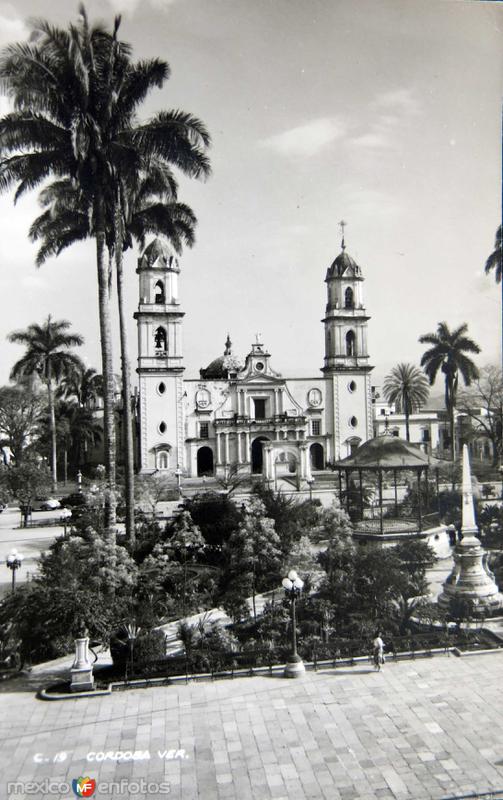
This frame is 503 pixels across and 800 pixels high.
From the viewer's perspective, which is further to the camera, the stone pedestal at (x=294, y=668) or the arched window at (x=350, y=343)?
the arched window at (x=350, y=343)

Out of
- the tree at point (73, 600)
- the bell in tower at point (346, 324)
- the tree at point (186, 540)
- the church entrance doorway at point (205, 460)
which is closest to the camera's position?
the tree at point (73, 600)

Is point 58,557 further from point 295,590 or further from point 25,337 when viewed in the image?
point 25,337

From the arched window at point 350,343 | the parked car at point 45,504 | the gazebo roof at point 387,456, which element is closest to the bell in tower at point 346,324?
the arched window at point 350,343

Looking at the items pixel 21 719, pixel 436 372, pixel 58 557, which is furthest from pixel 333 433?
pixel 21 719

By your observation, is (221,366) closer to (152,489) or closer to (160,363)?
(160,363)

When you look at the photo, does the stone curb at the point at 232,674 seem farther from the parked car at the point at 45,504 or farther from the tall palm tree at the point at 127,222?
the parked car at the point at 45,504

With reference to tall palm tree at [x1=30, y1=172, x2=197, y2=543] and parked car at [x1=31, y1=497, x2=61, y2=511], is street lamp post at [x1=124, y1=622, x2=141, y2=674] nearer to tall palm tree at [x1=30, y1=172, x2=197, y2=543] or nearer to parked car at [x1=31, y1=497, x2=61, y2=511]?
tall palm tree at [x1=30, y1=172, x2=197, y2=543]

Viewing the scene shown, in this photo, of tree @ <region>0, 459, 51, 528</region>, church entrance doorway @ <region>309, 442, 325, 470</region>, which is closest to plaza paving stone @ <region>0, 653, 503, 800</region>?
tree @ <region>0, 459, 51, 528</region>
